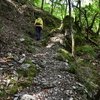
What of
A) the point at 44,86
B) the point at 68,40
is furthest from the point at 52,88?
the point at 68,40

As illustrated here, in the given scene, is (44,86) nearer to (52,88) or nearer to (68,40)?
(52,88)

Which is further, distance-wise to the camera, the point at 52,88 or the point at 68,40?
the point at 68,40

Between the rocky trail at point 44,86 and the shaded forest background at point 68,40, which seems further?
the shaded forest background at point 68,40

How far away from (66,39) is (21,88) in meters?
8.03

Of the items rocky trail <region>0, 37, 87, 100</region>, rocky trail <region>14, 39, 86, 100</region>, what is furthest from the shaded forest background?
rocky trail <region>14, 39, 86, 100</region>

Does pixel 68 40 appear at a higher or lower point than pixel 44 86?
higher

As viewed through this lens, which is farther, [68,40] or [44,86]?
[68,40]

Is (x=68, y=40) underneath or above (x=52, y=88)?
above

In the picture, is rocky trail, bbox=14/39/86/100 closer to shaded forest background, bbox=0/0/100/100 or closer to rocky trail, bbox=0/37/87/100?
rocky trail, bbox=0/37/87/100

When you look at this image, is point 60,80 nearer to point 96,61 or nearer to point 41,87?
point 41,87

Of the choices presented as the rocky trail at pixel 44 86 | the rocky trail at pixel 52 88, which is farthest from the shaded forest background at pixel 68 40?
the rocky trail at pixel 52 88

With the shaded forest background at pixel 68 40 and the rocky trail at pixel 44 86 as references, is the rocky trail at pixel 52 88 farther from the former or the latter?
the shaded forest background at pixel 68 40

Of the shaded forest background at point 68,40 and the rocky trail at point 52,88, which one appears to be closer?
the rocky trail at point 52,88

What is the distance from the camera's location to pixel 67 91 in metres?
3.66
